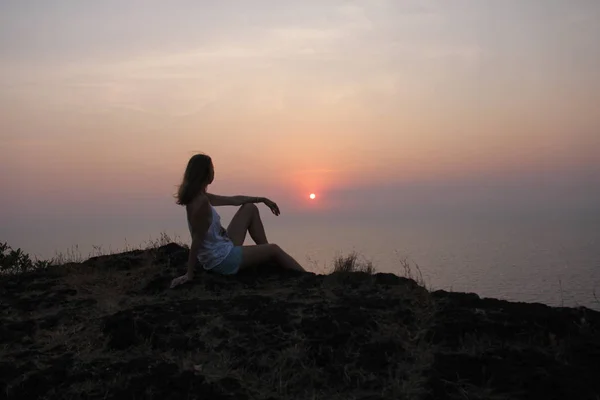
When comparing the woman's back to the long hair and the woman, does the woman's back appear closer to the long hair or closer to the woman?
the woman

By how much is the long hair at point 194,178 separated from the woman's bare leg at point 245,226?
1.09m

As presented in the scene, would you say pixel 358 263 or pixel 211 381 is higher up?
pixel 358 263

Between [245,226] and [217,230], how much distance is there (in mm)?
653

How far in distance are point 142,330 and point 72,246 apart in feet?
21.4

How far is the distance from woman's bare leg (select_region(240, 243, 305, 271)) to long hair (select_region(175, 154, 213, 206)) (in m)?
1.11

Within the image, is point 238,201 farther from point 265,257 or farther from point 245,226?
point 265,257

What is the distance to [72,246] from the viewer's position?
10.6 meters

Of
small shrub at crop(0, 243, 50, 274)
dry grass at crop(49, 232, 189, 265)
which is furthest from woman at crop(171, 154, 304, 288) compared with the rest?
small shrub at crop(0, 243, 50, 274)

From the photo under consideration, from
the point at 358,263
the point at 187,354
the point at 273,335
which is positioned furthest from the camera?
the point at 358,263

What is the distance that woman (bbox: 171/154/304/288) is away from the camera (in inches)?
261

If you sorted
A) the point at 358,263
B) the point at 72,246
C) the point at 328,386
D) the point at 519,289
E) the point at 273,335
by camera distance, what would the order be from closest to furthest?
the point at 328,386
the point at 273,335
the point at 358,263
the point at 72,246
the point at 519,289

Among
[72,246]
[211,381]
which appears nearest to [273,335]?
[211,381]

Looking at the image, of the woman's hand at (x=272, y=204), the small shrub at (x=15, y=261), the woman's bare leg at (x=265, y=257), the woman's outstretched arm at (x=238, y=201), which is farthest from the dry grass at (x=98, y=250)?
the woman's bare leg at (x=265, y=257)

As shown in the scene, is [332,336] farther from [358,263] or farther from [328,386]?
[358,263]
